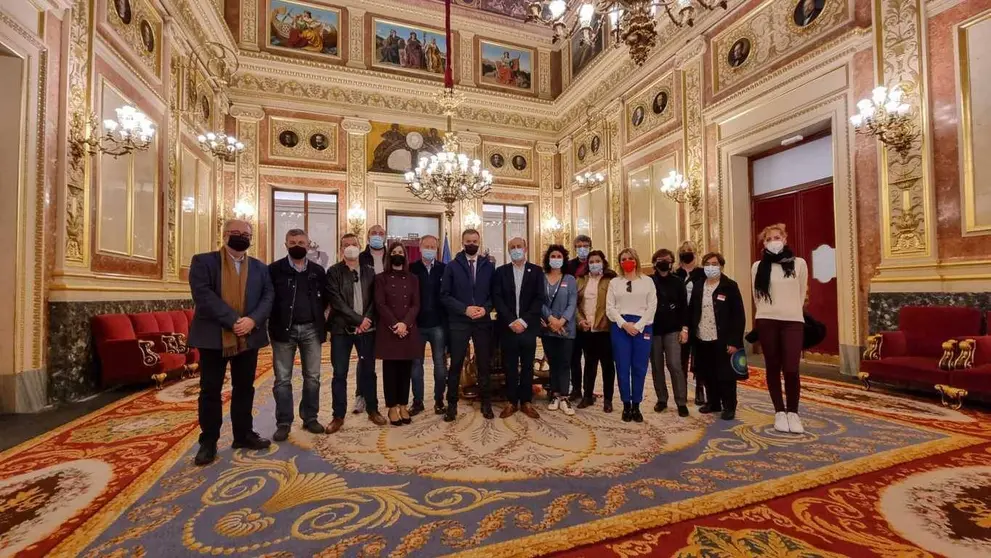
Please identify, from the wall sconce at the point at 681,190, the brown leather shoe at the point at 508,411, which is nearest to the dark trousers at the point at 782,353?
the brown leather shoe at the point at 508,411

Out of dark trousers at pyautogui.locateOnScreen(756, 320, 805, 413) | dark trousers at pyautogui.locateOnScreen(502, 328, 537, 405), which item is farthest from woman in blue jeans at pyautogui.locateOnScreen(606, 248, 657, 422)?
dark trousers at pyautogui.locateOnScreen(756, 320, 805, 413)

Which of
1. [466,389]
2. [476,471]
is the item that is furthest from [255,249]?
[476,471]

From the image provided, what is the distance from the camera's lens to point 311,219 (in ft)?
38.6

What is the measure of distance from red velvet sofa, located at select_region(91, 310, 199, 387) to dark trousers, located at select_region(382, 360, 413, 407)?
336 cm

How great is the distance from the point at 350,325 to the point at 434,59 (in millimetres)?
10422

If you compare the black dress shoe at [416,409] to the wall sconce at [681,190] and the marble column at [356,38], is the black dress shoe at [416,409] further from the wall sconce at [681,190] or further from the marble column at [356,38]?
the marble column at [356,38]

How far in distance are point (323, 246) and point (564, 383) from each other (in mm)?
9216

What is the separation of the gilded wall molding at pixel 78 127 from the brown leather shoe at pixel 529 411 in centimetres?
505

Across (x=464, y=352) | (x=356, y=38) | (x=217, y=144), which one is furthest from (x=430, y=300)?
(x=356, y=38)

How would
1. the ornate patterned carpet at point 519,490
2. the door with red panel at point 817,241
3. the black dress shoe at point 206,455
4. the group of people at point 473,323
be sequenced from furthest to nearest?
the door with red panel at point 817,241
the group of people at point 473,323
the black dress shoe at point 206,455
the ornate patterned carpet at point 519,490

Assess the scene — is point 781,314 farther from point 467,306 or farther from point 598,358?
point 467,306

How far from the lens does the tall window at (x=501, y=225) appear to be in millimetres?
13141

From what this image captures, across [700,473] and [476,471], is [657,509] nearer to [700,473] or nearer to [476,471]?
[700,473]

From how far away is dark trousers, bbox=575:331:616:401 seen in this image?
438cm
